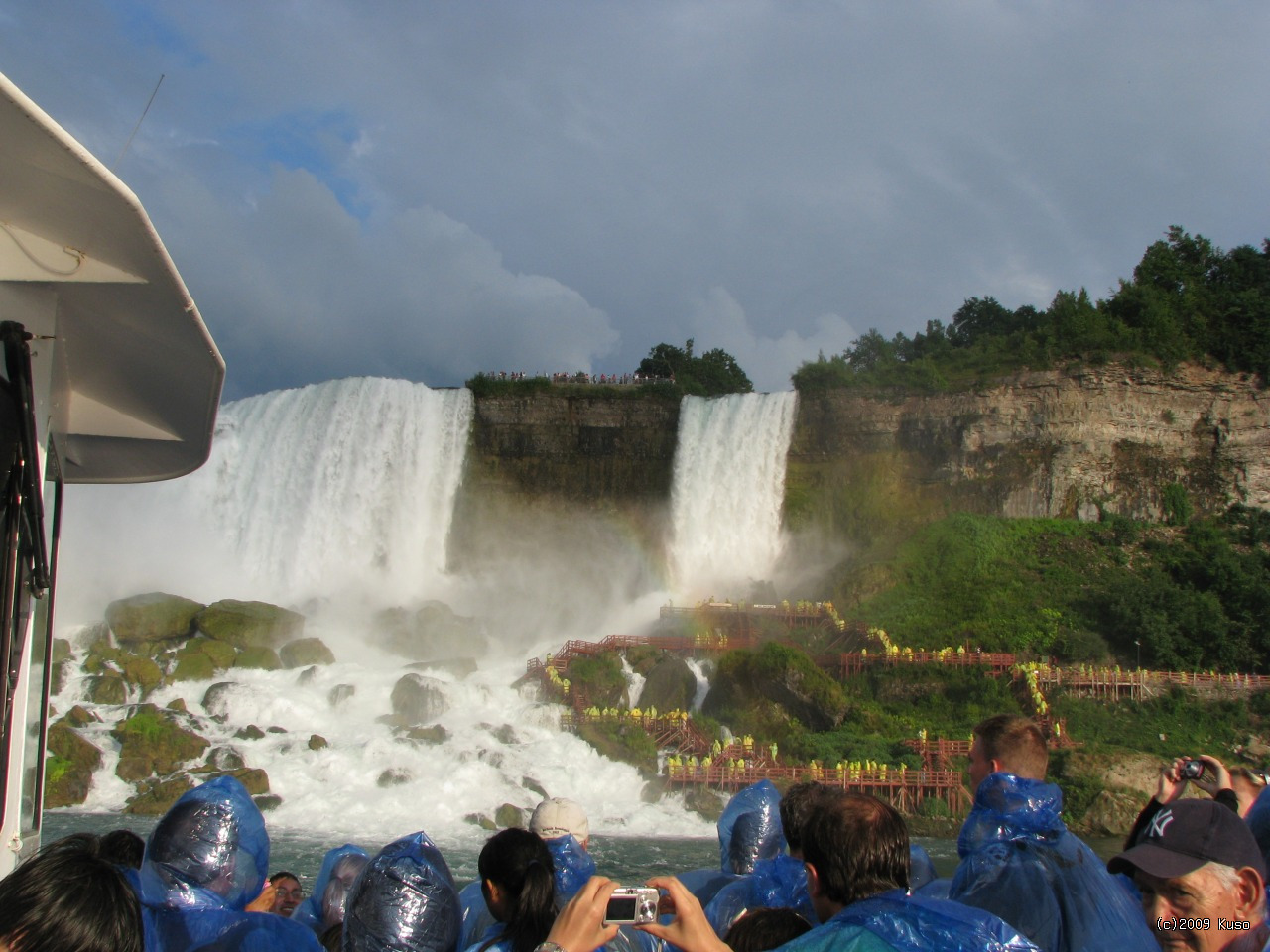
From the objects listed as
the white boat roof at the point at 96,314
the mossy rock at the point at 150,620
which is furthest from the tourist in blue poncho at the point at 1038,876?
the mossy rock at the point at 150,620

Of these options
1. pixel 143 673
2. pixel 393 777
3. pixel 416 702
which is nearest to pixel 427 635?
pixel 416 702

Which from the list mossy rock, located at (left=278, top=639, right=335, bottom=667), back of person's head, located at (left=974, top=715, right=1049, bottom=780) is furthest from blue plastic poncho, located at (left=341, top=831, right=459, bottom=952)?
mossy rock, located at (left=278, top=639, right=335, bottom=667)

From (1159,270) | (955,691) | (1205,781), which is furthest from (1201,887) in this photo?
(1159,270)

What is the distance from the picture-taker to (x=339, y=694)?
2622 centimetres

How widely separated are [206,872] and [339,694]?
79.3ft

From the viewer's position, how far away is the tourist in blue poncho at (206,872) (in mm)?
3027

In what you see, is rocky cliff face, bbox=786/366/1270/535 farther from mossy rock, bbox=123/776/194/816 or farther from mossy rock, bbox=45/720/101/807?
mossy rock, bbox=45/720/101/807

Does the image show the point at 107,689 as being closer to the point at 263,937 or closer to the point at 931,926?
the point at 263,937

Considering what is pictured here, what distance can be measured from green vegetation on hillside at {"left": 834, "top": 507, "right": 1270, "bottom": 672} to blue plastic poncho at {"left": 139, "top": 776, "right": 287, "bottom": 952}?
2625 centimetres

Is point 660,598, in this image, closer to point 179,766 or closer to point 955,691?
point 955,691

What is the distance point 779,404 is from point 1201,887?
1334 inches

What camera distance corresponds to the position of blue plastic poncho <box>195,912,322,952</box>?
2936 mm

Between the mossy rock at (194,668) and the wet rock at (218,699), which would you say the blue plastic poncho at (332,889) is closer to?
the wet rock at (218,699)

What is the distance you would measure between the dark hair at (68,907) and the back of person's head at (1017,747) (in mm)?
2862
